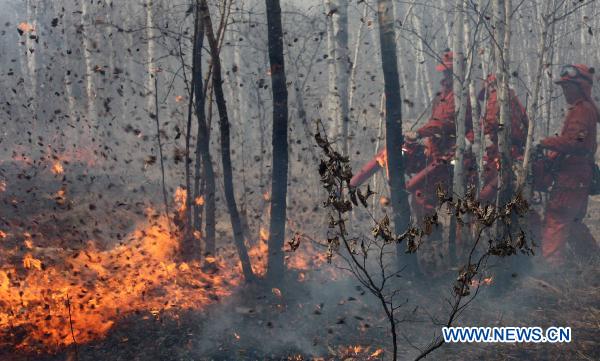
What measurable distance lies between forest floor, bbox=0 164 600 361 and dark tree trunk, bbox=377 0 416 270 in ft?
3.55

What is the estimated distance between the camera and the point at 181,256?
23.6 feet

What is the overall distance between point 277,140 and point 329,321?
2626 mm

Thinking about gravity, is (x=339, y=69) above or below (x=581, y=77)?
above

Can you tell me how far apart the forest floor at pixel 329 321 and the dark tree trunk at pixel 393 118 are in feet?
3.55

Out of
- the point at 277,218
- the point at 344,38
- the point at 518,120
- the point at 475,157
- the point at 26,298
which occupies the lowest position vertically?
the point at 26,298

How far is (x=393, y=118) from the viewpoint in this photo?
7066 millimetres

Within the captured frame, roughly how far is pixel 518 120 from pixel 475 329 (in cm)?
393

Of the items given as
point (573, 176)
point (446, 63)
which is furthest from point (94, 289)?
point (573, 176)

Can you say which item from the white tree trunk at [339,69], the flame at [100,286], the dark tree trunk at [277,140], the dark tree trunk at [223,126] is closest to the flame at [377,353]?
the flame at [100,286]

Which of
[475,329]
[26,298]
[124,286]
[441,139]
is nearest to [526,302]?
[475,329]

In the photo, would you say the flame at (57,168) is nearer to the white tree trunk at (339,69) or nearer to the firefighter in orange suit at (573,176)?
the white tree trunk at (339,69)

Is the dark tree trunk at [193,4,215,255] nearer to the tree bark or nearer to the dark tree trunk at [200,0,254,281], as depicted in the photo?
the dark tree trunk at [200,0,254,281]

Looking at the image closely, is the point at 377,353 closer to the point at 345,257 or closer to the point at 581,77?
the point at 345,257

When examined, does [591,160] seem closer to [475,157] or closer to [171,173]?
[475,157]
